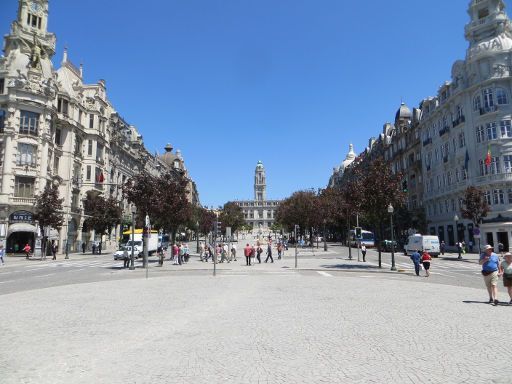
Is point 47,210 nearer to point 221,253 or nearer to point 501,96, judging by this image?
point 221,253

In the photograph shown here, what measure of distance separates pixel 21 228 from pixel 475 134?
53295 millimetres

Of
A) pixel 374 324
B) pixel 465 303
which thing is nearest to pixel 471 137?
pixel 465 303

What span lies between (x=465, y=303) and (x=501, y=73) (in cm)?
4185

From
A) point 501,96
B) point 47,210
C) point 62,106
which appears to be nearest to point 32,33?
point 62,106

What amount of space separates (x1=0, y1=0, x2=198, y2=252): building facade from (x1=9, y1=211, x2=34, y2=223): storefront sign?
0.10m

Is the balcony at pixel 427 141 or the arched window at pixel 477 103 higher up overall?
the arched window at pixel 477 103

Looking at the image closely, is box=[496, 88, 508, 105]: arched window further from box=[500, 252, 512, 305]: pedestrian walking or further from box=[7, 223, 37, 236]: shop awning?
box=[7, 223, 37, 236]: shop awning

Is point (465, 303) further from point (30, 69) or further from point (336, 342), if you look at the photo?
point (30, 69)

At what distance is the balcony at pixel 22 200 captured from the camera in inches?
1665

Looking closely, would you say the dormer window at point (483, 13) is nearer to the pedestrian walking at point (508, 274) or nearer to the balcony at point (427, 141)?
the balcony at point (427, 141)

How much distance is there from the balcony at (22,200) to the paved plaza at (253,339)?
3438 centimetres

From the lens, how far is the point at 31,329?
27.3 ft

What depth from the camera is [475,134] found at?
45.3 meters

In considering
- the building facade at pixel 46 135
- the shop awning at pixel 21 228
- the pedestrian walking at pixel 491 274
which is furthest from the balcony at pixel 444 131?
the shop awning at pixel 21 228
